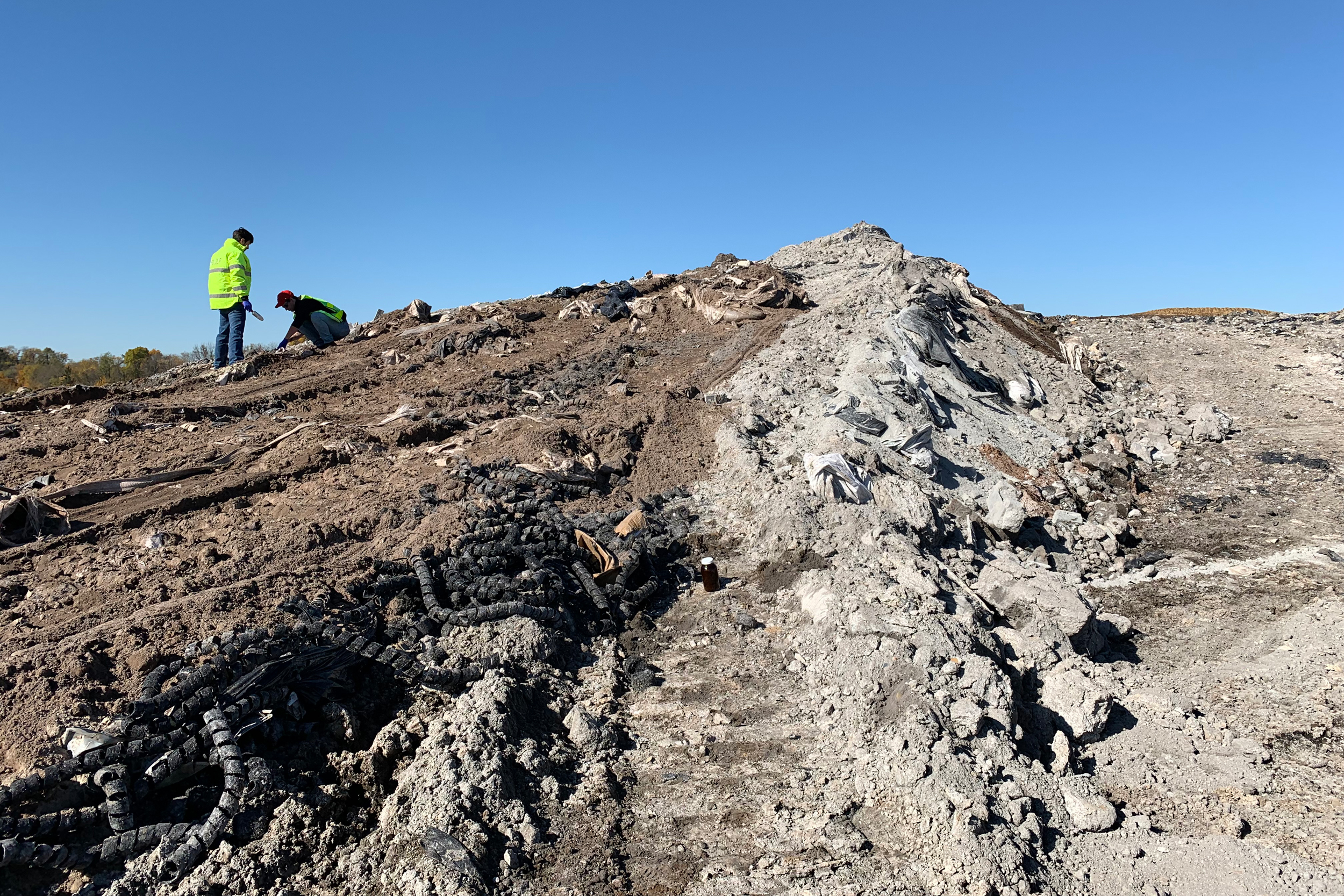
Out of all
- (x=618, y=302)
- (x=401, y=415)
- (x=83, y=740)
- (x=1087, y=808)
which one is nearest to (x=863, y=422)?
(x=1087, y=808)

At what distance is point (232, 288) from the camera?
393 inches

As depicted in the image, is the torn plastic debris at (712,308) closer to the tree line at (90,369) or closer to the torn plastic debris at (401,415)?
the torn plastic debris at (401,415)

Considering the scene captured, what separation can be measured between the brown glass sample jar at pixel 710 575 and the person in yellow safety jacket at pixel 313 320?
8432 millimetres

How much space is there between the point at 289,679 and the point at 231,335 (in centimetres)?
832

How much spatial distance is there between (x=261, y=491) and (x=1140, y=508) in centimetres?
918

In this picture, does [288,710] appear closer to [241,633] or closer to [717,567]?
[241,633]

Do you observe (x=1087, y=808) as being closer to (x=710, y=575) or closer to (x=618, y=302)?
(x=710, y=575)

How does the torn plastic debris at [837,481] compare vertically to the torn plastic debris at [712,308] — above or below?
below

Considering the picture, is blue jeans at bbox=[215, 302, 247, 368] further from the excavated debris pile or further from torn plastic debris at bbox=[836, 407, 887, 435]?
torn plastic debris at bbox=[836, 407, 887, 435]

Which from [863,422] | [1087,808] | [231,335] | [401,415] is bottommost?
[1087,808]

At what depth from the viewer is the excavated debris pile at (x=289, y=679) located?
2.97 metres

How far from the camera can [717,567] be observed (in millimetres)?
5895

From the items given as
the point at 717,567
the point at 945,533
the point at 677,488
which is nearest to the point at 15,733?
the point at 717,567

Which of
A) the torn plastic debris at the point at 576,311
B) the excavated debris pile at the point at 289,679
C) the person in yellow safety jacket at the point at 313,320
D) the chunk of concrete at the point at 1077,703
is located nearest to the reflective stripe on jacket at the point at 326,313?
the person in yellow safety jacket at the point at 313,320
